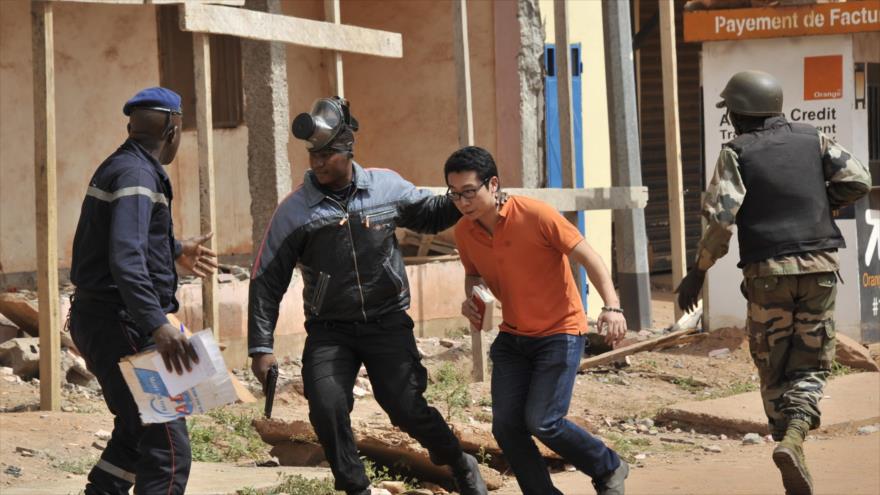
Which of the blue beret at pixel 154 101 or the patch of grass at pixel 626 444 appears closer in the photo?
the blue beret at pixel 154 101

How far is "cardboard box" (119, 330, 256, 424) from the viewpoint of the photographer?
527 centimetres

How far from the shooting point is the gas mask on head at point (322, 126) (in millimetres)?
6016

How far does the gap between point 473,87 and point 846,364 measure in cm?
415

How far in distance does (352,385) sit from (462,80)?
169 inches

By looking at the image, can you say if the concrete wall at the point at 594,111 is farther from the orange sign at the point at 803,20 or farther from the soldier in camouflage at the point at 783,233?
the soldier in camouflage at the point at 783,233

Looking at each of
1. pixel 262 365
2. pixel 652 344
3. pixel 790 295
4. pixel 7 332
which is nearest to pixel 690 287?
pixel 790 295

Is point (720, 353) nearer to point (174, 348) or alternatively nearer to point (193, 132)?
point (193, 132)

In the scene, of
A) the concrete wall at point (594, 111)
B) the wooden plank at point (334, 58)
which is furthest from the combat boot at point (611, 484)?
the concrete wall at point (594, 111)

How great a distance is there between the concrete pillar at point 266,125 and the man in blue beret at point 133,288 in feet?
16.5

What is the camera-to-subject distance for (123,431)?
5559mm

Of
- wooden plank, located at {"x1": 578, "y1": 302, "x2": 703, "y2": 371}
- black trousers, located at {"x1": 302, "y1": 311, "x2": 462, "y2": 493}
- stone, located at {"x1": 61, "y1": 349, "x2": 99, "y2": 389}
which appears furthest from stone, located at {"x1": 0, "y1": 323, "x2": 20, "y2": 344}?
black trousers, located at {"x1": 302, "y1": 311, "x2": 462, "y2": 493}

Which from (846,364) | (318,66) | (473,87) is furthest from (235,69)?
(846,364)

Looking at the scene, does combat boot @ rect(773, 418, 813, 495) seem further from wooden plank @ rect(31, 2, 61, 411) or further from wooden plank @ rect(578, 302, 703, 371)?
wooden plank @ rect(578, 302, 703, 371)

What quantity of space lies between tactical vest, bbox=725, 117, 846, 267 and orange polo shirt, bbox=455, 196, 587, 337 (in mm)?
1016
